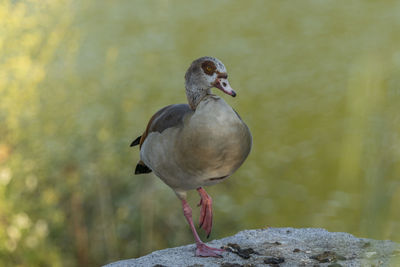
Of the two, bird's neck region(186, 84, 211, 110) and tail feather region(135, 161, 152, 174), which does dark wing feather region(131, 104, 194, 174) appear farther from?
tail feather region(135, 161, 152, 174)

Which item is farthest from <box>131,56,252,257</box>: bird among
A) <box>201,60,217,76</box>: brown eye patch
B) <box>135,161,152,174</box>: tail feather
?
<box>135,161,152,174</box>: tail feather

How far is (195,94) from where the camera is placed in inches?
162

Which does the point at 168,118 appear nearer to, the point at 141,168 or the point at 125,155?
the point at 141,168

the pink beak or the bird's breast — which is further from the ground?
the pink beak

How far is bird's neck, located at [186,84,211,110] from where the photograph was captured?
409 cm

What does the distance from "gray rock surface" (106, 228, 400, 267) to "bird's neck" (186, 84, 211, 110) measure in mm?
1212

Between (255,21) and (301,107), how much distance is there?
14.2 feet

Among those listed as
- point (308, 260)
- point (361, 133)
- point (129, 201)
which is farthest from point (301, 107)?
point (361, 133)

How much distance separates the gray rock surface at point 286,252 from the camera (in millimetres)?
4387

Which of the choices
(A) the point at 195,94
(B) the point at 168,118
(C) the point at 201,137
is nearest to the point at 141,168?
(B) the point at 168,118

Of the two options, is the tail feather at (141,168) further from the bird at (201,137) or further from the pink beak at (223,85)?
the pink beak at (223,85)

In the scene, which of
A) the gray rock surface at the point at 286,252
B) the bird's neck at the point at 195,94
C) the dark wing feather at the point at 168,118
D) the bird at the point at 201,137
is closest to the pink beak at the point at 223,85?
the bird at the point at 201,137

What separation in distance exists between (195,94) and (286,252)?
153 cm

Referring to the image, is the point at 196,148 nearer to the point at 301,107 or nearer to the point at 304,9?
the point at 301,107
